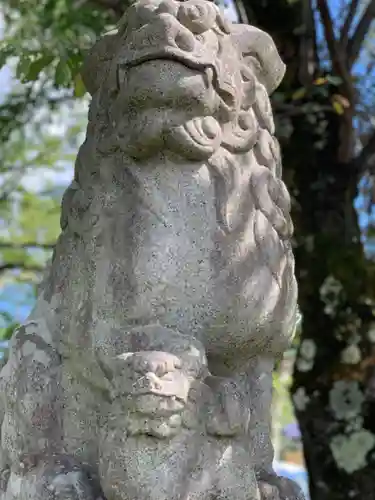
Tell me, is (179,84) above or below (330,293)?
above

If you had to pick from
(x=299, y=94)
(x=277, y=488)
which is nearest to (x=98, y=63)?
(x=277, y=488)

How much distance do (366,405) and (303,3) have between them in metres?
1.56

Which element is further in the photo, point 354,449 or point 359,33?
point 359,33

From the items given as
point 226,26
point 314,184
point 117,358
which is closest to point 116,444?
point 117,358

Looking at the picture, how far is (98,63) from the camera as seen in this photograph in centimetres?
161

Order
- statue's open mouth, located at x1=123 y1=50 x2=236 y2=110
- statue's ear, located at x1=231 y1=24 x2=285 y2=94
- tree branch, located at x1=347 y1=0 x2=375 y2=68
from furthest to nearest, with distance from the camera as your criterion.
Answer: tree branch, located at x1=347 y1=0 x2=375 y2=68
statue's ear, located at x1=231 y1=24 x2=285 y2=94
statue's open mouth, located at x1=123 y1=50 x2=236 y2=110

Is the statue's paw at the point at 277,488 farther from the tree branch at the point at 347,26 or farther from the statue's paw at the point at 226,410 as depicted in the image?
the tree branch at the point at 347,26

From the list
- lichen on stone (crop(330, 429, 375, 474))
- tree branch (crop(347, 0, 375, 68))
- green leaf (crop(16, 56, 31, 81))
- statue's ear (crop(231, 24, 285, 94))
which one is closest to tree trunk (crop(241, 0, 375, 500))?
lichen on stone (crop(330, 429, 375, 474))

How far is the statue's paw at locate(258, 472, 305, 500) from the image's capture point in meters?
1.38

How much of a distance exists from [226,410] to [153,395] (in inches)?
5.6

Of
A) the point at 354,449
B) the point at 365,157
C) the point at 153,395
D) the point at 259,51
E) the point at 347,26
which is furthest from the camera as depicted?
the point at 365,157

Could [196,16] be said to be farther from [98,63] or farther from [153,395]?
[153,395]

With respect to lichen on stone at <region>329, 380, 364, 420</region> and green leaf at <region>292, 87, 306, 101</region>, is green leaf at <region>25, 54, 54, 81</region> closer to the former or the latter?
green leaf at <region>292, 87, 306, 101</region>

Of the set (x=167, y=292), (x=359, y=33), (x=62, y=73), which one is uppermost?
(x=359, y=33)
